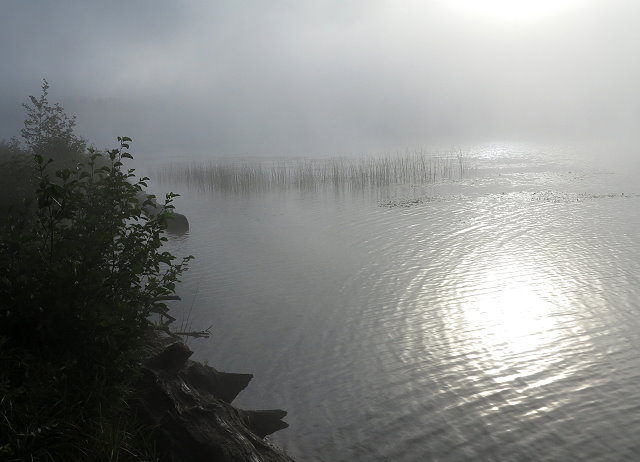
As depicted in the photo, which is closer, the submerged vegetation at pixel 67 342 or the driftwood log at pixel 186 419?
the submerged vegetation at pixel 67 342

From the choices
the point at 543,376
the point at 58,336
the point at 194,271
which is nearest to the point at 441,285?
the point at 543,376

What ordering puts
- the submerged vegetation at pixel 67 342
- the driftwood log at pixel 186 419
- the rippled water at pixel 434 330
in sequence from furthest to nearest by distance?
the rippled water at pixel 434 330 → the driftwood log at pixel 186 419 → the submerged vegetation at pixel 67 342

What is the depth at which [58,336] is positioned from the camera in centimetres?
534

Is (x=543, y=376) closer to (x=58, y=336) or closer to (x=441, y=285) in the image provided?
(x=441, y=285)

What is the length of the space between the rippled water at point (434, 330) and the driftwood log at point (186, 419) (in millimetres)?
1146

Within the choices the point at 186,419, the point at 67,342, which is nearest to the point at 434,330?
the point at 186,419

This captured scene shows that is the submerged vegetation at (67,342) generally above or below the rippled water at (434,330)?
above

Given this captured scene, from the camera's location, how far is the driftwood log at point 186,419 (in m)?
5.65

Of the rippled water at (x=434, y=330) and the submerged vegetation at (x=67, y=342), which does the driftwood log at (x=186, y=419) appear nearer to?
the submerged vegetation at (x=67, y=342)

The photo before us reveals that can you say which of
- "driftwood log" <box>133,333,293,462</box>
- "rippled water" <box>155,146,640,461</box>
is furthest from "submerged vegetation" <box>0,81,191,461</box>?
"rippled water" <box>155,146,640,461</box>

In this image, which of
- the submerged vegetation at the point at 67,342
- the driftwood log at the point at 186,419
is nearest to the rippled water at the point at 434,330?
the driftwood log at the point at 186,419

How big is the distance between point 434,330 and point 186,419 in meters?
6.35

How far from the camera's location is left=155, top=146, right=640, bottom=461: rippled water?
7531 mm

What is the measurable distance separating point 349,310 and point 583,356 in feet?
15.9
